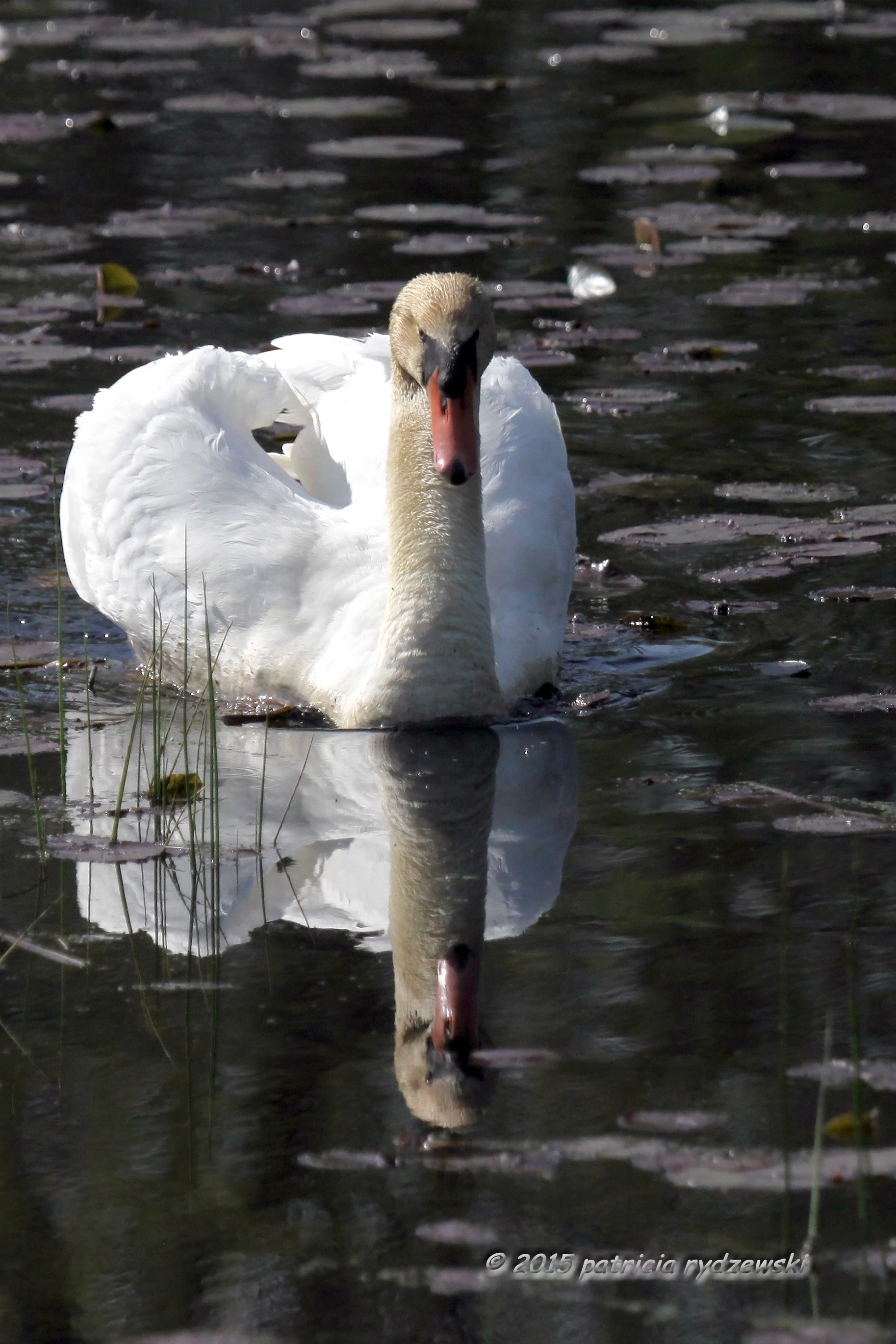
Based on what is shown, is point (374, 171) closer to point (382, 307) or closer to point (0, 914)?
point (382, 307)

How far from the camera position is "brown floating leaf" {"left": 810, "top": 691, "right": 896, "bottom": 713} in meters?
5.79

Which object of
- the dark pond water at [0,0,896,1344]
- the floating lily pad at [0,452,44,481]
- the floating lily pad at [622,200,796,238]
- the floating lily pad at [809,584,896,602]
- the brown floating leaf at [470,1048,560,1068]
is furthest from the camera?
the floating lily pad at [622,200,796,238]

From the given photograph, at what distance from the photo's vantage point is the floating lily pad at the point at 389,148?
13.2 m

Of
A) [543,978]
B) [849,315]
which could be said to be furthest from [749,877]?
[849,315]

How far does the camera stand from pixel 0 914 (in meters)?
4.54

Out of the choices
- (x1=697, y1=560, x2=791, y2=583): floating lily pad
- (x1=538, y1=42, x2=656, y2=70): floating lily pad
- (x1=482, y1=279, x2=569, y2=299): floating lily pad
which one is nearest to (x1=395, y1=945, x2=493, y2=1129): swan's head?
(x1=697, y1=560, x2=791, y2=583): floating lily pad

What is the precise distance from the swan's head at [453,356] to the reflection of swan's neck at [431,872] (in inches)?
26.9

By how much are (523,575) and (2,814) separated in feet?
5.68

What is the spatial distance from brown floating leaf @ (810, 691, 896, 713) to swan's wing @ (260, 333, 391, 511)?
59.0 inches

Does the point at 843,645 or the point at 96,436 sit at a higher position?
the point at 96,436

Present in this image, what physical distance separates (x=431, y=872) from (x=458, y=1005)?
78 cm

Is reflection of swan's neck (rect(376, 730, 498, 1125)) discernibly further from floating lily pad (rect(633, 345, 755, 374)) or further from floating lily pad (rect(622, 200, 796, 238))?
floating lily pad (rect(622, 200, 796, 238))

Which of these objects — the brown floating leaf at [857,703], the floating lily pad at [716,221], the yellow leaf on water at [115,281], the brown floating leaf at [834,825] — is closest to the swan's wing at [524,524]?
the brown floating leaf at [857,703]

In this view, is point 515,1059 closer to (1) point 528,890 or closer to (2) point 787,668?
(1) point 528,890
